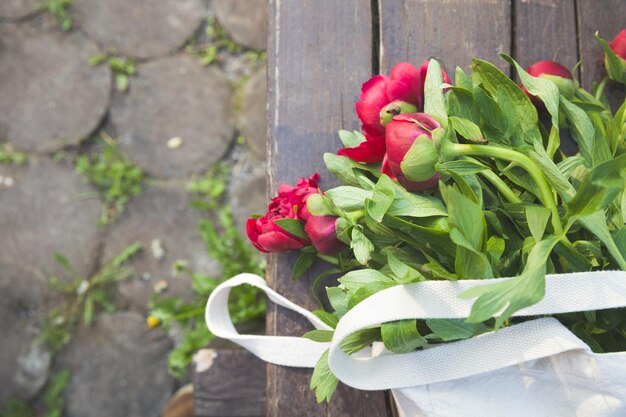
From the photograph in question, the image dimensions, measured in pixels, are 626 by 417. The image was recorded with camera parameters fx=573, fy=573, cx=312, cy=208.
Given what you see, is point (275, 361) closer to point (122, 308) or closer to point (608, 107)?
point (608, 107)

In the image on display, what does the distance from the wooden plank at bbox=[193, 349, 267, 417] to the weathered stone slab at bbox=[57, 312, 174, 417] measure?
17.1 inches

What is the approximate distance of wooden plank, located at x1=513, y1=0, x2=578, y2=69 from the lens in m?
0.80

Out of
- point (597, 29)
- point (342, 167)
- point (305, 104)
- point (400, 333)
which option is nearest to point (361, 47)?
point (305, 104)

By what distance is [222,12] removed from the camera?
1490 mm

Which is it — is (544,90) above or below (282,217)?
above

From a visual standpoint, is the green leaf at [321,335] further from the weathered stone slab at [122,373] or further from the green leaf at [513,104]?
the weathered stone slab at [122,373]

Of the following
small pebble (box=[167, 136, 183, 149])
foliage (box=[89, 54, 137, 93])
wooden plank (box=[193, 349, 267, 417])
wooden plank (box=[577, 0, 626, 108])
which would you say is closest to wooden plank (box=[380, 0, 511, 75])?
wooden plank (box=[577, 0, 626, 108])

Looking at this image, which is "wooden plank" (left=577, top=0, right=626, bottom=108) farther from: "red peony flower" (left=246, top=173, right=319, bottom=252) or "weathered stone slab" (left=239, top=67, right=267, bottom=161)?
"weathered stone slab" (left=239, top=67, right=267, bottom=161)

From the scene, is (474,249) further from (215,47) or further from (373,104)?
(215,47)

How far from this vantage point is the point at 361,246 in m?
0.59

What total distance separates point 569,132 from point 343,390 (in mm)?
455

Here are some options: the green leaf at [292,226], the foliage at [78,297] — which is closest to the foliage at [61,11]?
the foliage at [78,297]

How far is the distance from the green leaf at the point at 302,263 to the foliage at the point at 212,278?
178 millimetres

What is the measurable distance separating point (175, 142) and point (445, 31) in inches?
33.6
